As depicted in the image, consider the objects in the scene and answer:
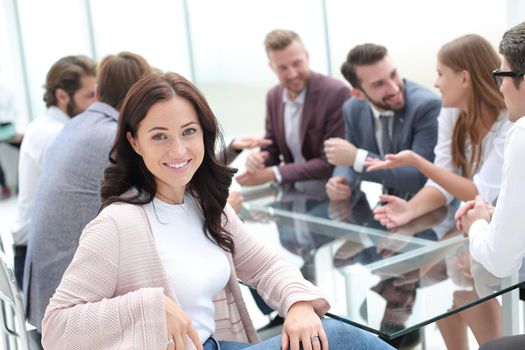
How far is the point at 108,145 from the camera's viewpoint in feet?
8.09

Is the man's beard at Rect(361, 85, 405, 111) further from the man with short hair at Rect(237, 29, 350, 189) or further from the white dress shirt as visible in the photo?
the white dress shirt

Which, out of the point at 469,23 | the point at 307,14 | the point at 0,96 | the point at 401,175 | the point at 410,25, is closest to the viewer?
the point at 401,175

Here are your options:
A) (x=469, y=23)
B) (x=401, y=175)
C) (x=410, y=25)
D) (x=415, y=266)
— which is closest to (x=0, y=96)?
(x=410, y=25)

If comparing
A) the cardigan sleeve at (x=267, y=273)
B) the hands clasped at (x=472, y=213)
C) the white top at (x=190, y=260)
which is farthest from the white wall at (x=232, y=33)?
the white top at (x=190, y=260)

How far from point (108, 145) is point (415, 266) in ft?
3.41

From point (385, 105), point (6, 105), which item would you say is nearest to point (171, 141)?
point (385, 105)

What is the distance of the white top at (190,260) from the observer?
5.80ft

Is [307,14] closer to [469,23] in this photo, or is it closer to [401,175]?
[469,23]

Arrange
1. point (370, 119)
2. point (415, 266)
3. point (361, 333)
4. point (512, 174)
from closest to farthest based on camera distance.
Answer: point (361, 333), point (512, 174), point (415, 266), point (370, 119)

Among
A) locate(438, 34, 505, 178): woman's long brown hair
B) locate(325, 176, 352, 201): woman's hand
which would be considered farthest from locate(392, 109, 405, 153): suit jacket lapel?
locate(438, 34, 505, 178): woman's long brown hair

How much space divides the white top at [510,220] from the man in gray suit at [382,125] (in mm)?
1097

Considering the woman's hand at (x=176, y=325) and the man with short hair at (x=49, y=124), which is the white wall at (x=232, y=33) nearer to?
the man with short hair at (x=49, y=124)

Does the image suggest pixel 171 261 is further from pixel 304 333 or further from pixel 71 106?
pixel 71 106

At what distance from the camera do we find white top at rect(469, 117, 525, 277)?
73.5 inches
